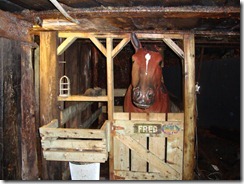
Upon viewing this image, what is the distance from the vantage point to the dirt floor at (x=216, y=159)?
4883 millimetres

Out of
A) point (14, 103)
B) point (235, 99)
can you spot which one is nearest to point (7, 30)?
point (14, 103)

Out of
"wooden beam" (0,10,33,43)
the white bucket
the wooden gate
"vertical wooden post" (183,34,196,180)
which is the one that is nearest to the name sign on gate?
the wooden gate

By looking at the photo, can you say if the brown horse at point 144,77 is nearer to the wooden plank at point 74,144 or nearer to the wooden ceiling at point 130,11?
the wooden ceiling at point 130,11

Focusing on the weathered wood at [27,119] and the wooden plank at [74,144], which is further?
the wooden plank at [74,144]

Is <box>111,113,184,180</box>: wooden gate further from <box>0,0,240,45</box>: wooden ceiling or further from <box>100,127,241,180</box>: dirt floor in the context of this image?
<box>0,0,240,45</box>: wooden ceiling

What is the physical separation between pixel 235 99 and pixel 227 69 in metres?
2.05

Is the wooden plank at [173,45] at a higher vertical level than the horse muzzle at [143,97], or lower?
higher

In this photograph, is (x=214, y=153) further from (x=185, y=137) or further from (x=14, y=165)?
(x=14, y=165)

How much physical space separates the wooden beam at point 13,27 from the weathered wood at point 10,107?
108mm

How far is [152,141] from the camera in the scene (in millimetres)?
3879

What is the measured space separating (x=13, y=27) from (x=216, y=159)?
6769 millimetres

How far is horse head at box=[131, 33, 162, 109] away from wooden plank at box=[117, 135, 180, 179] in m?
0.98

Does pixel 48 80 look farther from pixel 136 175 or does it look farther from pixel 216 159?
pixel 216 159

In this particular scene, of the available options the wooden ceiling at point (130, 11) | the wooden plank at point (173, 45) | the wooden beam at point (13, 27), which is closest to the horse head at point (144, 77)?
the wooden plank at point (173, 45)
